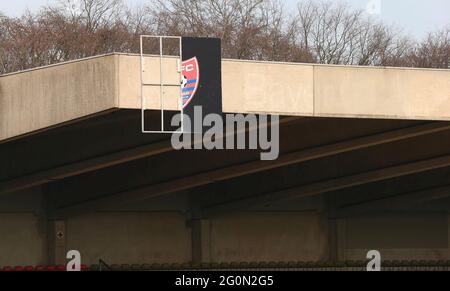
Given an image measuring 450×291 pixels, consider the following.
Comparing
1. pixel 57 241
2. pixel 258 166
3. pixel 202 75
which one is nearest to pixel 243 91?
pixel 202 75

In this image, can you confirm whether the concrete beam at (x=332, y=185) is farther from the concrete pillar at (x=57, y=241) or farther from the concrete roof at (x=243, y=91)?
the concrete roof at (x=243, y=91)

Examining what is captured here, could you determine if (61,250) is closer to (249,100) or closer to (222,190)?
(222,190)

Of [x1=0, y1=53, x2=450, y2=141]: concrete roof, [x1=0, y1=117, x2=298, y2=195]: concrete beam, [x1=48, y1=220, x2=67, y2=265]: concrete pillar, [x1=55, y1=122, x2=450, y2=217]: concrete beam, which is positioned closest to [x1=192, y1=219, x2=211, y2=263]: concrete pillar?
[x1=55, y1=122, x2=450, y2=217]: concrete beam

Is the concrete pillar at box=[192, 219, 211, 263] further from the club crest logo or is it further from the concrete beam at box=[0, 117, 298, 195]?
the club crest logo

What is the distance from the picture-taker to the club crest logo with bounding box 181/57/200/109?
1789 cm

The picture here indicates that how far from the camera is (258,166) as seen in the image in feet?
87.2

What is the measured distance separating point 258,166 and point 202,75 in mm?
8882

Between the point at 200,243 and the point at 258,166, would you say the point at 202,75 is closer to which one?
the point at 258,166

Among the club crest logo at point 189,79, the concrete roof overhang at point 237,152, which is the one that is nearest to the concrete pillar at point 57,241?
the concrete roof overhang at point 237,152

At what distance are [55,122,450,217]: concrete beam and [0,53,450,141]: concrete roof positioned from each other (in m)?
1.70

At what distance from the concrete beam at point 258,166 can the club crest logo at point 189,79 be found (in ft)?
22.7

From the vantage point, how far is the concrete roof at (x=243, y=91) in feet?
57.8

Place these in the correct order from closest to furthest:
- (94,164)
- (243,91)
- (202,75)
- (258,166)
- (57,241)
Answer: (202,75)
(243,91)
(94,164)
(258,166)
(57,241)

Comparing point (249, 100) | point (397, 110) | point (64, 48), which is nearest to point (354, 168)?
point (397, 110)
